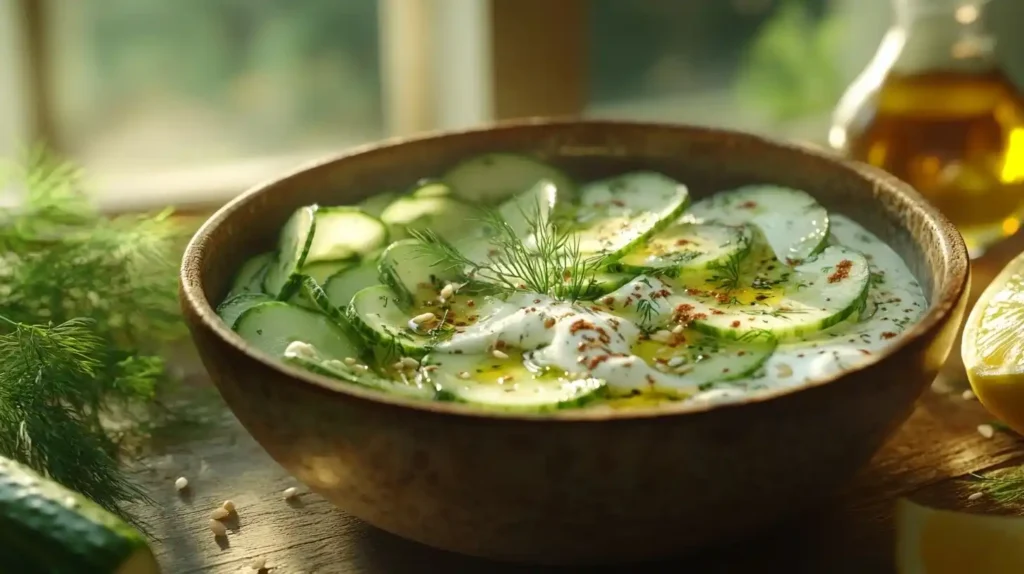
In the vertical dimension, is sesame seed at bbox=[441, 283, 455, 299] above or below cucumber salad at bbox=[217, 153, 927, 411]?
below

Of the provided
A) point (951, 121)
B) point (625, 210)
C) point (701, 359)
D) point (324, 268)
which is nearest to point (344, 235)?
point (324, 268)

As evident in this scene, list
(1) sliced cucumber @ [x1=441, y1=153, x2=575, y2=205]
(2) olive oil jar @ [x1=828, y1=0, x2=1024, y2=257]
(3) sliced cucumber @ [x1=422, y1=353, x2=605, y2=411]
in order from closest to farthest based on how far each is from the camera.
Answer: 1. (3) sliced cucumber @ [x1=422, y1=353, x2=605, y2=411]
2. (1) sliced cucumber @ [x1=441, y1=153, x2=575, y2=205]
3. (2) olive oil jar @ [x1=828, y1=0, x2=1024, y2=257]

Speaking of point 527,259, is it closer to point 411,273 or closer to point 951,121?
point 411,273

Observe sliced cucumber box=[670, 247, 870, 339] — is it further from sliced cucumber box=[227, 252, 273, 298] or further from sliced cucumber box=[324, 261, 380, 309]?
sliced cucumber box=[227, 252, 273, 298]

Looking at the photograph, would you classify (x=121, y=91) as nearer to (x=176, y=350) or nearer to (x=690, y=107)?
(x=176, y=350)

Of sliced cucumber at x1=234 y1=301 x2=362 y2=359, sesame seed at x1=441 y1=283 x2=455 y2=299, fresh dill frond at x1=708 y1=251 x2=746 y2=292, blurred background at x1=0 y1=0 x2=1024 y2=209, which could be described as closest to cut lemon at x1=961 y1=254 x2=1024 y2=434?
fresh dill frond at x1=708 y1=251 x2=746 y2=292

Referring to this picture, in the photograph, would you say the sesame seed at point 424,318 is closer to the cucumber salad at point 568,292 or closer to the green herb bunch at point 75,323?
the cucumber salad at point 568,292
